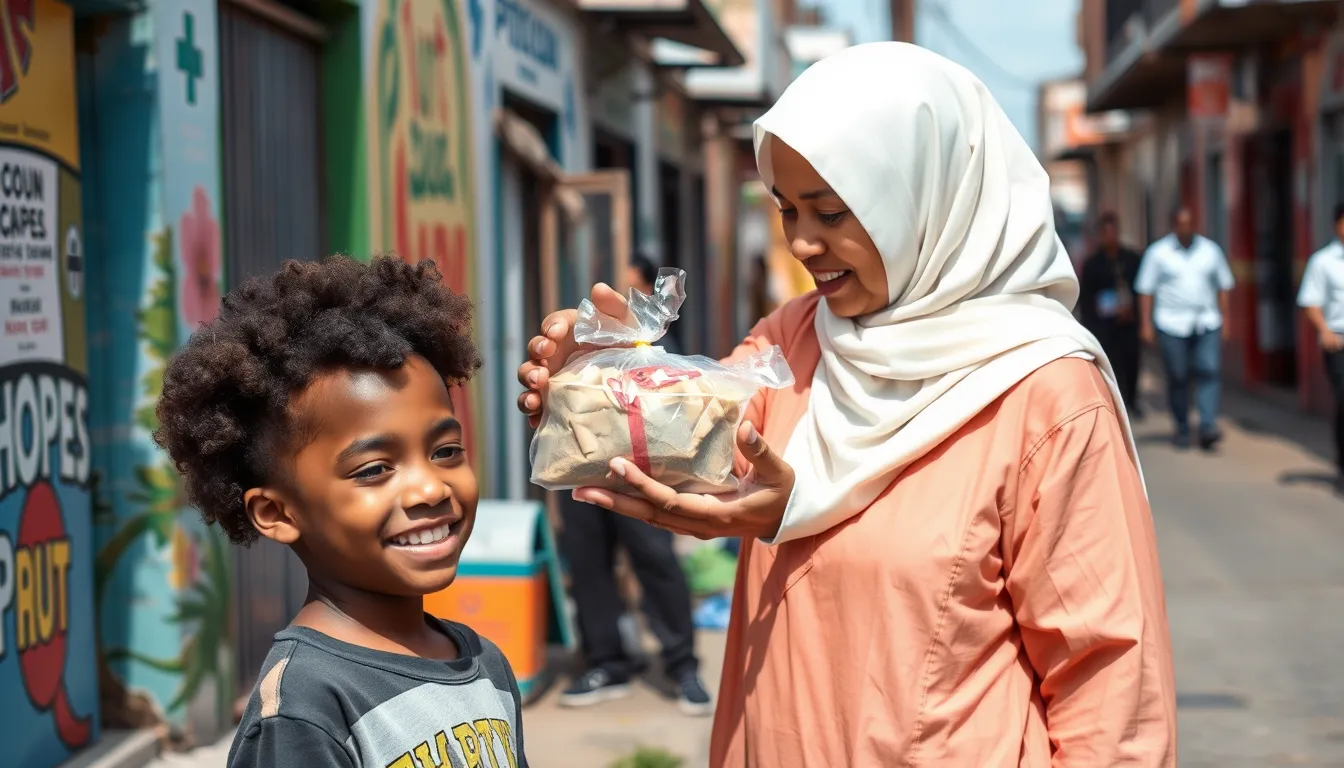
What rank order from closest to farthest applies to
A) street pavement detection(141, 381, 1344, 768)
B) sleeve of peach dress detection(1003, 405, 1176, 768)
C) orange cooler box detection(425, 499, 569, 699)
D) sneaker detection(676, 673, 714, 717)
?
sleeve of peach dress detection(1003, 405, 1176, 768)
street pavement detection(141, 381, 1344, 768)
orange cooler box detection(425, 499, 569, 699)
sneaker detection(676, 673, 714, 717)

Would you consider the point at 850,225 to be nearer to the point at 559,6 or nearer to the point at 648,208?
the point at 559,6

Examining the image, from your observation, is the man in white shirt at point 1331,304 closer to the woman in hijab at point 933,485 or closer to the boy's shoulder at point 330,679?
the woman in hijab at point 933,485

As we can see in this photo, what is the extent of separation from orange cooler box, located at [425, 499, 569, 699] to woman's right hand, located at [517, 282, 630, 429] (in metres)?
3.37

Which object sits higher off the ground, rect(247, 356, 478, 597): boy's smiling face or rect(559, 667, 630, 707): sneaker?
rect(247, 356, 478, 597): boy's smiling face

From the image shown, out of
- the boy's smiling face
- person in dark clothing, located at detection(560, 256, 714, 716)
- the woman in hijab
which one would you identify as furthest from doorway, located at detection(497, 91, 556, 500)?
the boy's smiling face

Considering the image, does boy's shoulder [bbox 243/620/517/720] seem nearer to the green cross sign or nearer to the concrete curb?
the concrete curb

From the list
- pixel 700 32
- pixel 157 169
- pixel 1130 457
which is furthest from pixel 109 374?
pixel 700 32

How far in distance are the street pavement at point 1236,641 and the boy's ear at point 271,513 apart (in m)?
2.94

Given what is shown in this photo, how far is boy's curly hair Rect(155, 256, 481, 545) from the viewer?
1771 mm

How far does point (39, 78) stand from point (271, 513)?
2742 millimetres

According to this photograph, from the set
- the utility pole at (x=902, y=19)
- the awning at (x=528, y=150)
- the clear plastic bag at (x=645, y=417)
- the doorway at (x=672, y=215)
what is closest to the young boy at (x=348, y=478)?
the clear plastic bag at (x=645, y=417)

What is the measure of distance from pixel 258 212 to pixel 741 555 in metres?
3.57

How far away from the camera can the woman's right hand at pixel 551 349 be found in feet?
7.10

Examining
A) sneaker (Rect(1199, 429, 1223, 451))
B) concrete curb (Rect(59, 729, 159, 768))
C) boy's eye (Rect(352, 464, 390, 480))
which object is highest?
boy's eye (Rect(352, 464, 390, 480))
